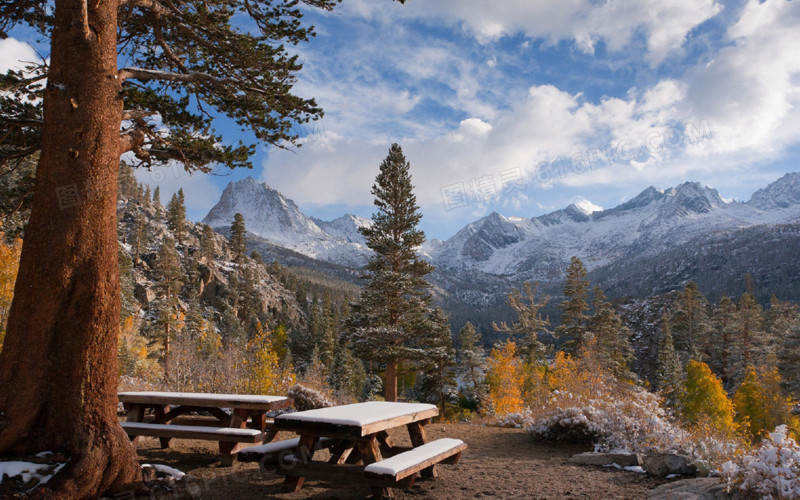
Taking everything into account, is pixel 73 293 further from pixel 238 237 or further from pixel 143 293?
pixel 238 237

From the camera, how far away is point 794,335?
3416 centimetres

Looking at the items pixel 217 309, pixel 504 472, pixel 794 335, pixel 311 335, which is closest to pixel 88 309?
pixel 504 472

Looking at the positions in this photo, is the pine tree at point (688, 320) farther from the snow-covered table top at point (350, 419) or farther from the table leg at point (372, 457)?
the table leg at point (372, 457)

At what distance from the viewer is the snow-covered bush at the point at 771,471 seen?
391 centimetres

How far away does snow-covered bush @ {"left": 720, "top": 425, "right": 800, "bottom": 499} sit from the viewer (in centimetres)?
391

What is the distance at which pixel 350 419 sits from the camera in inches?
168

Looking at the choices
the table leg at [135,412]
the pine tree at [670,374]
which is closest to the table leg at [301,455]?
the table leg at [135,412]

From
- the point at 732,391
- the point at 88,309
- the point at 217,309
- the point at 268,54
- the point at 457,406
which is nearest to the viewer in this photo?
the point at 88,309

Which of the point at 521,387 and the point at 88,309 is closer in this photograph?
the point at 88,309

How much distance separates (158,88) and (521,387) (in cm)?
2617

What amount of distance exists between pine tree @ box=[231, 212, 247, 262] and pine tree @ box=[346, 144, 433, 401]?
42.2m

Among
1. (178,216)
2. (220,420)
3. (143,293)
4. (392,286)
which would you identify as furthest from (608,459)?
(178,216)

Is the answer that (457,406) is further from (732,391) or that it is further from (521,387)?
(732,391)

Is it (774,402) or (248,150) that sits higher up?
(248,150)
